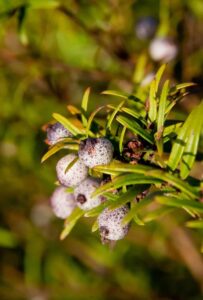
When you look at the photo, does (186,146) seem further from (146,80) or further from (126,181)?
(146,80)

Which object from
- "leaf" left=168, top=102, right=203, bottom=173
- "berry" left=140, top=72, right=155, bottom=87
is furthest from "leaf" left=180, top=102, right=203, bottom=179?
"berry" left=140, top=72, right=155, bottom=87

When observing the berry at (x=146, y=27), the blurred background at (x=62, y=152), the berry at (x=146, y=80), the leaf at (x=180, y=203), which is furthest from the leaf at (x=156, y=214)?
the berry at (x=146, y=27)

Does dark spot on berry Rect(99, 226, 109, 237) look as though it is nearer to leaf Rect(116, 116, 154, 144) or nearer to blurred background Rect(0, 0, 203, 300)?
leaf Rect(116, 116, 154, 144)

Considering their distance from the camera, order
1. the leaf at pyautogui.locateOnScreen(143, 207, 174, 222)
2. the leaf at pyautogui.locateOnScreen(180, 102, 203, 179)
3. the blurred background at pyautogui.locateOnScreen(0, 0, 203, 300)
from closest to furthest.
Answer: the leaf at pyautogui.locateOnScreen(143, 207, 174, 222) → the leaf at pyautogui.locateOnScreen(180, 102, 203, 179) → the blurred background at pyautogui.locateOnScreen(0, 0, 203, 300)

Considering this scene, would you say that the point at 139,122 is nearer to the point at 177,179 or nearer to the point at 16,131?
the point at 177,179

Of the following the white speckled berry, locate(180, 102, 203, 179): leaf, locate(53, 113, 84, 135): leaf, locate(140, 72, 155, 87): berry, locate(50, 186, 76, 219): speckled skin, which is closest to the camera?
locate(180, 102, 203, 179): leaf

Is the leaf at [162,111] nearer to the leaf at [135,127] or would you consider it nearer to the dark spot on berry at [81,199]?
the leaf at [135,127]

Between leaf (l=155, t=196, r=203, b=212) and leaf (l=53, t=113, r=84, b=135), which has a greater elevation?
leaf (l=53, t=113, r=84, b=135)
